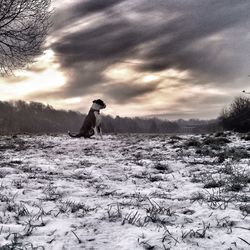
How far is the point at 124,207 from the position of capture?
3.89 m

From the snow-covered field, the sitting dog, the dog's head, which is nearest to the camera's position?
the snow-covered field

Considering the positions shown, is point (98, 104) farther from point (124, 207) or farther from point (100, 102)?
point (124, 207)

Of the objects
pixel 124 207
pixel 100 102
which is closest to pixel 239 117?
pixel 100 102

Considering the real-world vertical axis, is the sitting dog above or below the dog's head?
below

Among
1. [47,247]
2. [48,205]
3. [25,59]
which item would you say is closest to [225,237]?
[47,247]

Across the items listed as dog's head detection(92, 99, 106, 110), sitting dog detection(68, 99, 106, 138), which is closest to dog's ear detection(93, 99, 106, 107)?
dog's head detection(92, 99, 106, 110)

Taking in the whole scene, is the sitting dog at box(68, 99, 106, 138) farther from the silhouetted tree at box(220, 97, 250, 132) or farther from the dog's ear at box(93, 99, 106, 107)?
the silhouetted tree at box(220, 97, 250, 132)

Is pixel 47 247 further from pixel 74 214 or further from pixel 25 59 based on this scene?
pixel 25 59

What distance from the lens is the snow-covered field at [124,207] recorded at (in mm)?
2877

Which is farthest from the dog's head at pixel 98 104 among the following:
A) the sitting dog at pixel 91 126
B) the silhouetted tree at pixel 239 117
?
the silhouetted tree at pixel 239 117

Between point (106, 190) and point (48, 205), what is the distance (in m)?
1.10

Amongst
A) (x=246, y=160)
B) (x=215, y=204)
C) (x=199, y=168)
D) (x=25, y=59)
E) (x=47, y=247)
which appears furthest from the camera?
(x=25, y=59)

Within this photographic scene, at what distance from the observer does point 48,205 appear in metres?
4.07

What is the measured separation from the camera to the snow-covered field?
9.44 ft
